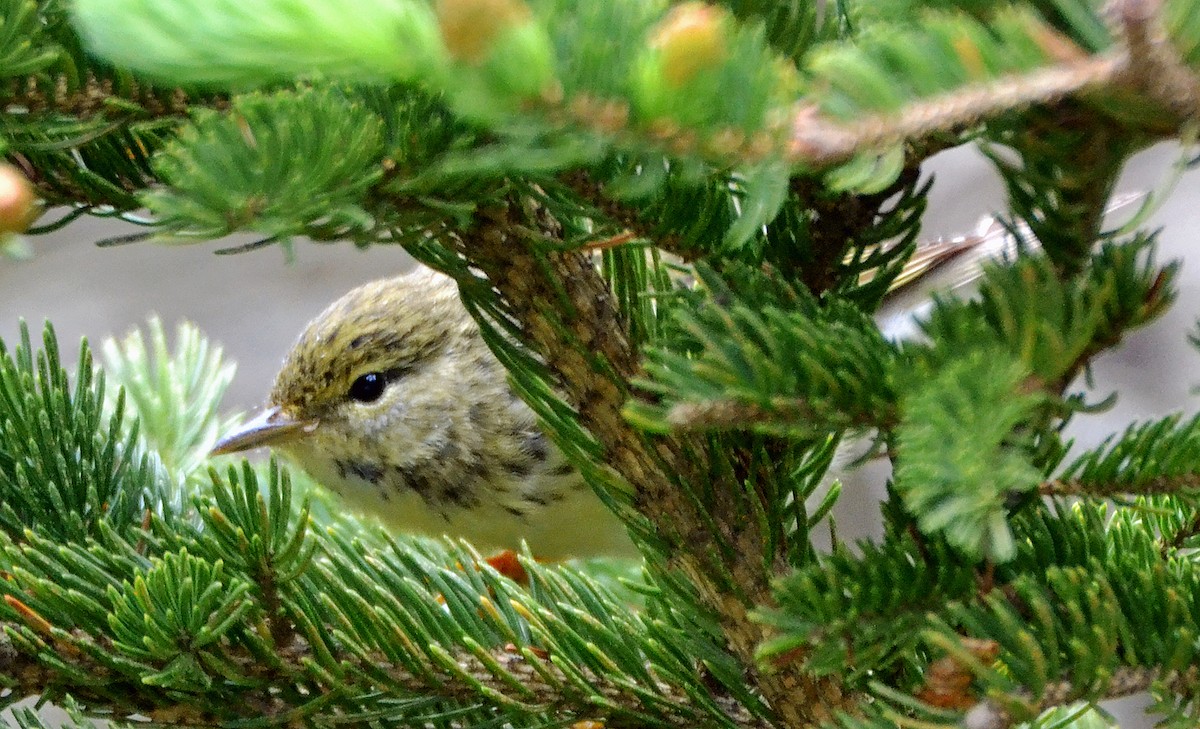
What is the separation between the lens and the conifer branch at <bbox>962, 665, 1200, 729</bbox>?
16.1 inches

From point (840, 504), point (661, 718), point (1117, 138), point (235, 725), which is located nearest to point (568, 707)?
point (661, 718)

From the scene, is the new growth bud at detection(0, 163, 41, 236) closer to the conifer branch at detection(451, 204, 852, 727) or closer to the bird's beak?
the conifer branch at detection(451, 204, 852, 727)

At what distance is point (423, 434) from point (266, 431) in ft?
0.53

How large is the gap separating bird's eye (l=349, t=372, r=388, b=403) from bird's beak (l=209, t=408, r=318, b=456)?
0.05 meters

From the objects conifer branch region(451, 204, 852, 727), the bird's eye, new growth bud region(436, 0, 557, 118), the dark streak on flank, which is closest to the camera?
new growth bud region(436, 0, 557, 118)

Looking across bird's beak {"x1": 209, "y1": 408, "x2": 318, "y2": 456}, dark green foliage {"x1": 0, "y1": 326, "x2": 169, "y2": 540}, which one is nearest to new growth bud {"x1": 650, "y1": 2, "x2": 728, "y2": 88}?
dark green foliage {"x1": 0, "y1": 326, "x2": 169, "y2": 540}

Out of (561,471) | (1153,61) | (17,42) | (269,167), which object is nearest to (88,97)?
(17,42)

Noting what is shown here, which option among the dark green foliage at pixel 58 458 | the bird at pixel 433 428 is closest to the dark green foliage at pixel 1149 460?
the dark green foliage at pixel 58 458

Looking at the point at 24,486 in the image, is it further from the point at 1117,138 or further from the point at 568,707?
the point at 1117,138

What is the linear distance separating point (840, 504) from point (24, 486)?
258cm

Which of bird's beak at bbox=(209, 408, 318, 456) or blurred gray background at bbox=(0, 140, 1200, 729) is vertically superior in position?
blurred gray background at bbox=(0, 140, 1200, 729)

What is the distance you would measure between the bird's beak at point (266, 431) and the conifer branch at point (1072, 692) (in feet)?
2.85

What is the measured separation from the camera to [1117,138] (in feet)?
1.35

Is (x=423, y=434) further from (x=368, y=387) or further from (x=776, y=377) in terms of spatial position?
(x=776, y=377)
